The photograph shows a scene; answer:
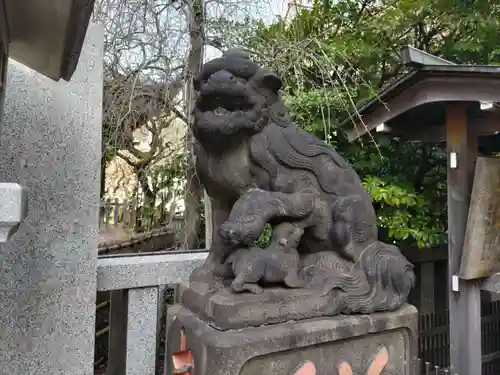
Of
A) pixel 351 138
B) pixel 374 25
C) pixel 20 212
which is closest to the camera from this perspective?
pixel 20 212

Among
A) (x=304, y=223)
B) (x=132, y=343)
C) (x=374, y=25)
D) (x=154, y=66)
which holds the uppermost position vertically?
(x=374, y=25)

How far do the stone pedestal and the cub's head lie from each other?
2.18 feet

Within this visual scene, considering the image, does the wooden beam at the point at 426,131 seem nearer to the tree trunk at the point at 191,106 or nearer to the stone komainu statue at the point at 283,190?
the tree trunk at the point at 191,106

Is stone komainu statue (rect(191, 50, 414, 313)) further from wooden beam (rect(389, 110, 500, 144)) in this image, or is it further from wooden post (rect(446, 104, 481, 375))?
wooden beam (rect(389, 110, 500, 144))

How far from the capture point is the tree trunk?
2.94 m

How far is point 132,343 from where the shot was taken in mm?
1783

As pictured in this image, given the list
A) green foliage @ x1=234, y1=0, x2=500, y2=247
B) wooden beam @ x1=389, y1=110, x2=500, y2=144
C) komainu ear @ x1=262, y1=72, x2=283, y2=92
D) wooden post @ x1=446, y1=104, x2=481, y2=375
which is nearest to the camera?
komainu ear @ x1=262, y1=72, x2=283, y2=92

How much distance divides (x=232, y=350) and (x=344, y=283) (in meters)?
0.49

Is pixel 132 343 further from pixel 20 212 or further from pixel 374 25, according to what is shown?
pixel 374 25

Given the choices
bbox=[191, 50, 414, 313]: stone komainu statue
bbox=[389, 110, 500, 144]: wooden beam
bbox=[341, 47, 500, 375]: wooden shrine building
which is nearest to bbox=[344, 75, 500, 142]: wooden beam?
bbox=[341, 47, 500, 375]: wooden shrine building

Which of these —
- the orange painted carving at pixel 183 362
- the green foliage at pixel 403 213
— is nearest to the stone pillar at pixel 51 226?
the orange painted carving at pixel 183 362

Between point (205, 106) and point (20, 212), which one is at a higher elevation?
point (205, 106)

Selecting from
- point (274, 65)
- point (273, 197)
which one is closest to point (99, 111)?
point (273, 197)

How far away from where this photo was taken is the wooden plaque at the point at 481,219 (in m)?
2.74
